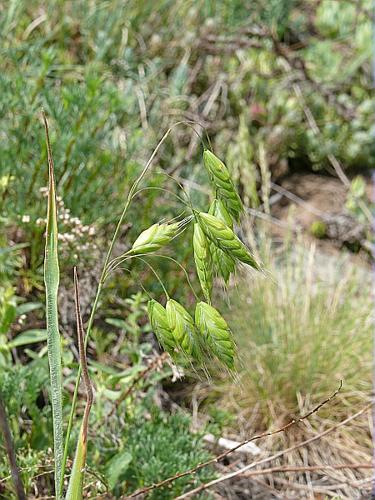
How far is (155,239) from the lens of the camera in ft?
3.70

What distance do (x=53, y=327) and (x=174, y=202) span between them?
1.78m

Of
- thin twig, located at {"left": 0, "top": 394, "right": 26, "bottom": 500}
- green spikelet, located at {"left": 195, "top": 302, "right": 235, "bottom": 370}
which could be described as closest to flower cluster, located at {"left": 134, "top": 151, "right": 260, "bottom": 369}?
green spikelet, located at {"left": 195, "top": 302, "right": 235, "bottom": 370}

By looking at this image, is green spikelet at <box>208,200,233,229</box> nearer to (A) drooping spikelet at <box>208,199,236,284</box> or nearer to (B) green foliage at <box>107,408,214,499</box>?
(A) drooping spikelet at <box>208,199,236,284</box>

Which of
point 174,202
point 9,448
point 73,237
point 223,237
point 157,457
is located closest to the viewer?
point 9,448

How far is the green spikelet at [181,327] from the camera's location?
1.12 metres

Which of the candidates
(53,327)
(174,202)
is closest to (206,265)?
(53,327)

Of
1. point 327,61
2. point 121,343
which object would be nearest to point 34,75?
point 121,343

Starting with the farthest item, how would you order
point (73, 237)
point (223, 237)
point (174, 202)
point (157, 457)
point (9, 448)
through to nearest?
point (174, 202) → point (73, 237) → point (157, 457) → point (223, 237) → point (9, 448)

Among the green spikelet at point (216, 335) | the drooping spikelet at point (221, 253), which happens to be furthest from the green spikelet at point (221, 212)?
the green spikelet at point (216, 335)

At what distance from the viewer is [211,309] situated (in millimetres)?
1129

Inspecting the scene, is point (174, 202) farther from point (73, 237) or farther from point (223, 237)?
point (223, 237)

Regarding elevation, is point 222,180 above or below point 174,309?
above

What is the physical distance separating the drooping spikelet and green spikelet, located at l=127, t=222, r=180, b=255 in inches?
2.5

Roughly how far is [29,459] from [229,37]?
2743mm
